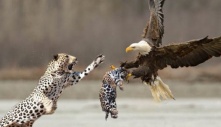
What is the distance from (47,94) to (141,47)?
80 centimetres

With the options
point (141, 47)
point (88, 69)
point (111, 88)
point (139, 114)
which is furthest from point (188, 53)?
point (139, 114)

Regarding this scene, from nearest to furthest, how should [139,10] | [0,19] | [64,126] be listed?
[64,126] → [139,10] → [0,19]

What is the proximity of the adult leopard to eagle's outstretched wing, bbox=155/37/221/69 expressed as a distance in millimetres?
470

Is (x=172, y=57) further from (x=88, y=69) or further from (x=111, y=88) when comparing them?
(x=88, y=69)

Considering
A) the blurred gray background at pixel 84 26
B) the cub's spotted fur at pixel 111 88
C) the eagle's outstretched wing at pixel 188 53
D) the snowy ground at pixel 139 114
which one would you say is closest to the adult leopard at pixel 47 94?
the cub's spotted fur at pixel 111 88

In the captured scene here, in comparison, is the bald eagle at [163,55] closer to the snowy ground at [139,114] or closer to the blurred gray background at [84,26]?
the snowy ground at [139,114]

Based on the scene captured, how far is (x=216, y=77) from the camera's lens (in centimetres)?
1700

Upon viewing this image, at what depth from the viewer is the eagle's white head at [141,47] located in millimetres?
6438

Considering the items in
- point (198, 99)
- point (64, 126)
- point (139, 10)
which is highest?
point (139, 10)

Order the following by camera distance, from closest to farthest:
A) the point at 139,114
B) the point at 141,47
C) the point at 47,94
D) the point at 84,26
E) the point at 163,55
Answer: the point at 141,47 < the point at 163,55 < the point at 47,94 < the point at 139,114 < the point at 84,26

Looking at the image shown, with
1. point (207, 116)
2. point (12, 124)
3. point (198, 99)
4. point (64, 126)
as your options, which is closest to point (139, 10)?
point (198, 99)

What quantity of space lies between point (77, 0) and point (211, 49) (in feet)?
36.4

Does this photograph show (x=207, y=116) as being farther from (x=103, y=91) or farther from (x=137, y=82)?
(x=103, y=91)

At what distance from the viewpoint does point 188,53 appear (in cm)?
→ 661
